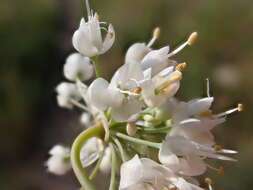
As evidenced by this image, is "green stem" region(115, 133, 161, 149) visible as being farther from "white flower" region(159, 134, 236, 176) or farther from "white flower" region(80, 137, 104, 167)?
"white flower" region(80, 137, 104, 167)

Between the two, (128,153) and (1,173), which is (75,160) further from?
(1,173)

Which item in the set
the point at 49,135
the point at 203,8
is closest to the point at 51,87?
the point at 49,135

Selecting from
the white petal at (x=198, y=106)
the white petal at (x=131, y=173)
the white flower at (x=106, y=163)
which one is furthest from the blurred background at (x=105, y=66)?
the white petal at (x=131, y=173)

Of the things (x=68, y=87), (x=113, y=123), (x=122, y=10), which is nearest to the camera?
(x=113, y=123)

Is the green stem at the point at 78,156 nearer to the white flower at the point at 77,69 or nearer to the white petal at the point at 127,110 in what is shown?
the white petal at the point at 127,110

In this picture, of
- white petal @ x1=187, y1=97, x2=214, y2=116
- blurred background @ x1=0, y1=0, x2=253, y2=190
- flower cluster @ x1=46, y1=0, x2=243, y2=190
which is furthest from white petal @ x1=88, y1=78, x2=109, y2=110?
blurred background @ x1=0, y1=0, x2=253, y2=190

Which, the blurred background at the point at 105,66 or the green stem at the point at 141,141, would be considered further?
the blurred background at the point at 105,66

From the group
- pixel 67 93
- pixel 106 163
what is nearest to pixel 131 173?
pixel 106 163
